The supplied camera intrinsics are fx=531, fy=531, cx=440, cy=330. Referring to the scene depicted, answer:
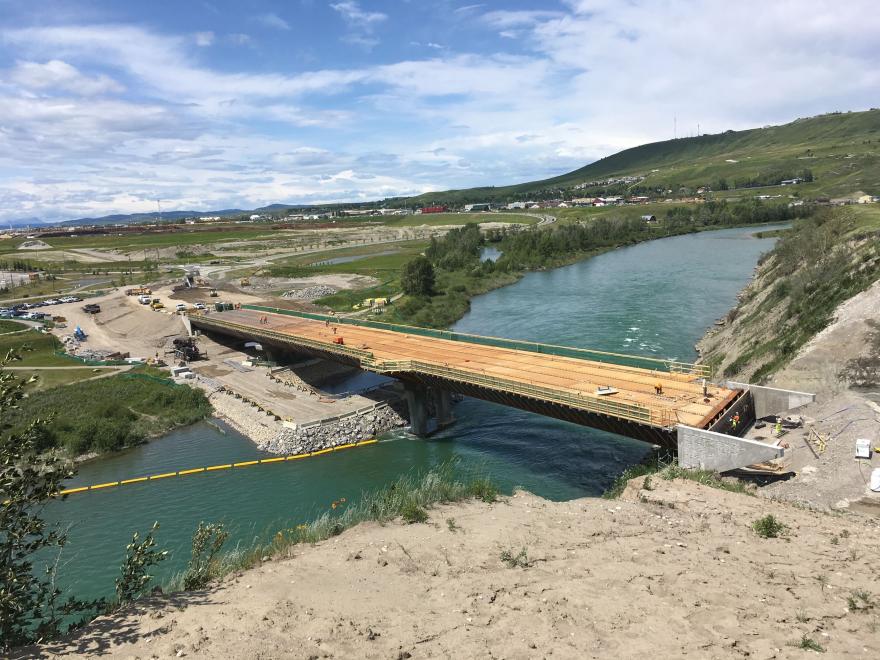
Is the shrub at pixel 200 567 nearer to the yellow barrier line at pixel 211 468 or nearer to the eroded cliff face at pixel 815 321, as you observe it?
the yellow barrier line at pixel 211 468

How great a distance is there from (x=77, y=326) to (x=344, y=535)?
75647 mm

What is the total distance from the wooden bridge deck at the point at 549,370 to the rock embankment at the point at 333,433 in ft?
16.0

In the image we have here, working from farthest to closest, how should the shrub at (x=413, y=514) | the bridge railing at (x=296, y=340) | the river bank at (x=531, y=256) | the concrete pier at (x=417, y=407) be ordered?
1. the river bank at (x=531, y=256)
2. the bridge railing at (x=296, y=340)
3. the concrete pier at (x=417, y=407)
4. the shrub at (x=413, y=514)

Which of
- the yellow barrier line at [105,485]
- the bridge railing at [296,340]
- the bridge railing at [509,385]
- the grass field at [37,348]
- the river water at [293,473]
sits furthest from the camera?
the grass field at [37,348]

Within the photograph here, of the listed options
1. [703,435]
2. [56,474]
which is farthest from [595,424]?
[56,474]

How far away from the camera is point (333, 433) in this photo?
40.4 m

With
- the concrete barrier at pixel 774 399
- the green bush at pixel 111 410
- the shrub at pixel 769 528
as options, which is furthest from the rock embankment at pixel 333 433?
the shrub at pixel 769 528

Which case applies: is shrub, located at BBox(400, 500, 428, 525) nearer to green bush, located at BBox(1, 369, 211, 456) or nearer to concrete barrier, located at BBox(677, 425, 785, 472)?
concrete barrier, located at BBox(677, 425, 785, 472)

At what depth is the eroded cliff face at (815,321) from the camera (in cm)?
3105

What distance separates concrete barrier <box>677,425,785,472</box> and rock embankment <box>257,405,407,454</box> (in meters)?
23.6

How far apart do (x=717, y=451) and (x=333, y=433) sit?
2637cm

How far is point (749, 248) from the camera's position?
127125 mm

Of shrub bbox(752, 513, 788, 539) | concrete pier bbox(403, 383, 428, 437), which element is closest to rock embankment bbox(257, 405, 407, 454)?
concrete pier bbox(403, 383, 428, 437)

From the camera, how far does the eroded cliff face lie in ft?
102
